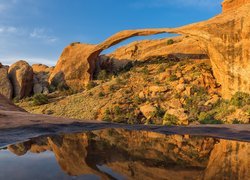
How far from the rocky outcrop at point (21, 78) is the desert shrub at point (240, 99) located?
2412 centimetres

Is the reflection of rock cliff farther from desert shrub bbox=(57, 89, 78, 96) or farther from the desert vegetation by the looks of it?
desert shrub bbox=(57, 89, 78, 96)

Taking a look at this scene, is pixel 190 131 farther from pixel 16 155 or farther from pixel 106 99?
pixel 106 99

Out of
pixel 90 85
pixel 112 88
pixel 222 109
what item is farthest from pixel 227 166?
pixel 90 85

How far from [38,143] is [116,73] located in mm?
29705

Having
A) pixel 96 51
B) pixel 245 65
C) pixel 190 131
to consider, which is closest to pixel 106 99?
pixel 96 51

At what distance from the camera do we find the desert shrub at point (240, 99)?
Result: 66.1 ft

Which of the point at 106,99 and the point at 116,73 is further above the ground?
the point at 116,73

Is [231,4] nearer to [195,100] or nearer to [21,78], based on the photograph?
[195,100]

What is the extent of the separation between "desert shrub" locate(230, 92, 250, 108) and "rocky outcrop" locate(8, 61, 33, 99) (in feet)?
79.1

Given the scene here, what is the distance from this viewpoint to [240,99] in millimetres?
21047

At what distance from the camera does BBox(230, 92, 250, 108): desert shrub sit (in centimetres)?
2016

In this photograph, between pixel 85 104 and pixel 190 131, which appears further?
pixel 85 104

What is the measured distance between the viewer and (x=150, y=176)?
3791 mm

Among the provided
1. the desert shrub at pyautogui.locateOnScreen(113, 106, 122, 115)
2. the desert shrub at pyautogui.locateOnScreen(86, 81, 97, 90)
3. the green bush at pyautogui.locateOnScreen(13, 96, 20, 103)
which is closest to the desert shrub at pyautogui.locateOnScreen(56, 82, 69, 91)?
the desert shrub at pyautogui.locateOnScreen(86, 81, 97, 90)
